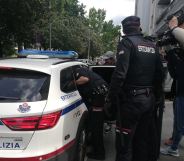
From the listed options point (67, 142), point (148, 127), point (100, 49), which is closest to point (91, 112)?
point (148, 127)

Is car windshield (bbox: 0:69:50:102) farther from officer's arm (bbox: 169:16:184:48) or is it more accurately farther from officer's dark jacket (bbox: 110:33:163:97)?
officer's arm (bbox: 169:16:184:48)

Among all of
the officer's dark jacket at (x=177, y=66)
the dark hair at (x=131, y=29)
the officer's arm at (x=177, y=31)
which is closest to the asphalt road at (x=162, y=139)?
the officer's dark jacket at (x=177, y=66)

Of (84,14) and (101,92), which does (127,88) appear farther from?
(84,14)

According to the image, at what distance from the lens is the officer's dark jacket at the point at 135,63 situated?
193 inches

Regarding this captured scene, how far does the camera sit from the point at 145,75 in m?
5.13

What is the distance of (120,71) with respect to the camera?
16.0 feet

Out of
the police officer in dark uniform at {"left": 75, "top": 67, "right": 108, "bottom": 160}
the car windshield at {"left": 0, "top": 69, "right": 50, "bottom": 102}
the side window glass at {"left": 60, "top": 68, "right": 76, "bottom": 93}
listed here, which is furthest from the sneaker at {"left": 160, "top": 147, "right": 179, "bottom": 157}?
the car windshield at {"left": 0, "top": 69, "right": 50, "bottom": 102}

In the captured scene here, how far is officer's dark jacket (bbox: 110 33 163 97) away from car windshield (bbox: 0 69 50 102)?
85cm

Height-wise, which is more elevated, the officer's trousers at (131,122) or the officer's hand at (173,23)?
the officer's hand at (173,23)

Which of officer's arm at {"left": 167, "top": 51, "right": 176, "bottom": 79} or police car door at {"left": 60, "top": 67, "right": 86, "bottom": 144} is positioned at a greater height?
officer's arm at {"left": 167, "top": 51, "right": 176, "bottom": 79}

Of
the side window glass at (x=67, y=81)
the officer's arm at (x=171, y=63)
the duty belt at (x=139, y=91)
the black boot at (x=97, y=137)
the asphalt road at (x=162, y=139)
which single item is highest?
the officer's arm at (x=171, y=63)

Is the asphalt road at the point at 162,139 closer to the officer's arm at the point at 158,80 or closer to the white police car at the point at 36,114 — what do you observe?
the officer's arm at the point at 158,80

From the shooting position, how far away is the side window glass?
4.89 m

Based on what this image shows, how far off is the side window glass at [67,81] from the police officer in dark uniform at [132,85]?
529 millimetres
